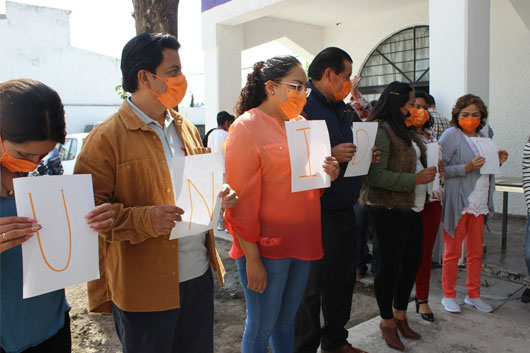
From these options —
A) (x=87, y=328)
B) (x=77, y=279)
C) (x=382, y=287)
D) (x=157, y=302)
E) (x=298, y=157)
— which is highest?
(x=298, y=157)

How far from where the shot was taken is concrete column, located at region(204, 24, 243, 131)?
8492 millimetres

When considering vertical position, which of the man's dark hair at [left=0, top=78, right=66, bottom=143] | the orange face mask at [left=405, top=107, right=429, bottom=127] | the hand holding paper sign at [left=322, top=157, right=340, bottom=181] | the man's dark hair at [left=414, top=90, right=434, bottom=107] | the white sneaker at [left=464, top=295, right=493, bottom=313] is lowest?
the white sneaker at [left=464, top=295, right=493, bottom=313]

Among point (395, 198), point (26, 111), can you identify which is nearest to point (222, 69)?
point (395, 198)

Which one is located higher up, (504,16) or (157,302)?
(504,16)

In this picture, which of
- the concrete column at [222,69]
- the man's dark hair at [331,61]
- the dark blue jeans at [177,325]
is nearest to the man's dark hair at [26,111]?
the dark blue jeans at [177,325]

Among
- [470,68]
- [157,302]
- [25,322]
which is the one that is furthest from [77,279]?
[470,68]

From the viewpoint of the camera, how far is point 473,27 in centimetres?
488

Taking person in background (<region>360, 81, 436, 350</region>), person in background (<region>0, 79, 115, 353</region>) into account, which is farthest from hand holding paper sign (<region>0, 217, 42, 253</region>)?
person in background (<region>360, 81, 436, 350</region>)

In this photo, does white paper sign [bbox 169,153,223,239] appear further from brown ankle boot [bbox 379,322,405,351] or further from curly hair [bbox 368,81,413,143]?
brown ankle boot [bbox 379,322,405,351]

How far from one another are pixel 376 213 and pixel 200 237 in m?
1.68

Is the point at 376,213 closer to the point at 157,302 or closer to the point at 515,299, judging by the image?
the point at 157,302

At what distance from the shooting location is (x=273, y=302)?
7.13 feet

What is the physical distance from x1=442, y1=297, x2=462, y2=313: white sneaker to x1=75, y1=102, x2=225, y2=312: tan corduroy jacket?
3040 millimetres

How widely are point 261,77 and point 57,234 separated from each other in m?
1.36
